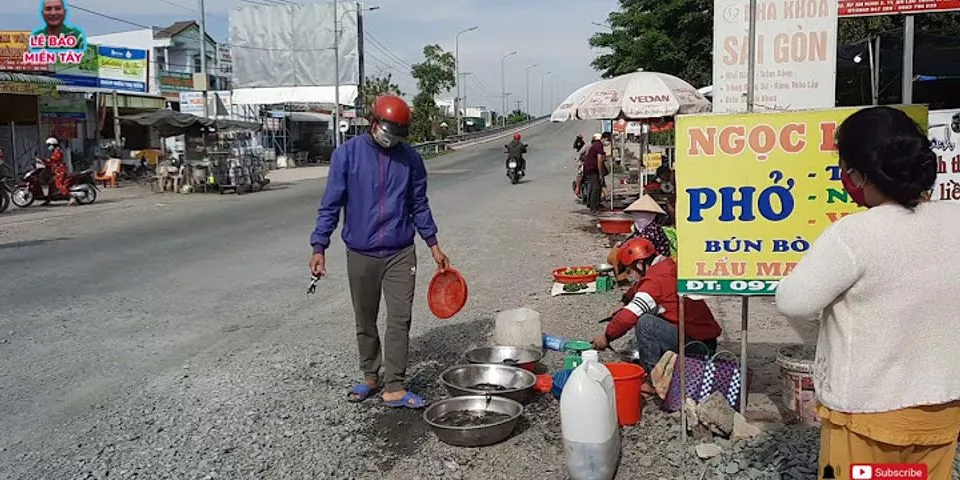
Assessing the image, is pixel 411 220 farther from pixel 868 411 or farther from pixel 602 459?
pixel 868 411

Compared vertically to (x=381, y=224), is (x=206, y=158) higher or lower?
higher

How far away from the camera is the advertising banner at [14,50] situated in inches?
989

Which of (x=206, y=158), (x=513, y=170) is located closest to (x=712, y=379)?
(x=513, y=170)

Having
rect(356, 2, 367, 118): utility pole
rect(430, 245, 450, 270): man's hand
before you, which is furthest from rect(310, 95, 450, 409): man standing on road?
rect(356, 2, 367, 118): utility pole

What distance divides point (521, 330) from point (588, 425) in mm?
2171

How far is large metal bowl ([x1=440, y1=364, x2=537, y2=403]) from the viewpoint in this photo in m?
4.96

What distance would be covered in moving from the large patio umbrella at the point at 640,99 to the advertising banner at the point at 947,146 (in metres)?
5.87

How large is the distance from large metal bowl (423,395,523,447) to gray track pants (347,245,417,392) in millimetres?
466

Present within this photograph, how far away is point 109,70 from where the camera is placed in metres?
28.9

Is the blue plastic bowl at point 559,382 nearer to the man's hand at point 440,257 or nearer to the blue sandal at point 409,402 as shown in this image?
the blue sandal at point 409,402

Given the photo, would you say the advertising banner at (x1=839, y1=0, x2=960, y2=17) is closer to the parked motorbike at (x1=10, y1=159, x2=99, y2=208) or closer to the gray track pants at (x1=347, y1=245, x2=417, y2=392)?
the gray track pants at (x1=347, y1=245, x2=417, y2=392)

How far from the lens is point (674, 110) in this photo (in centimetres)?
1163

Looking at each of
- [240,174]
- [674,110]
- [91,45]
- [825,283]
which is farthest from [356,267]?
[91,45]

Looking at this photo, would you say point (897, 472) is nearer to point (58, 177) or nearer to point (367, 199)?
point (367, 199)
